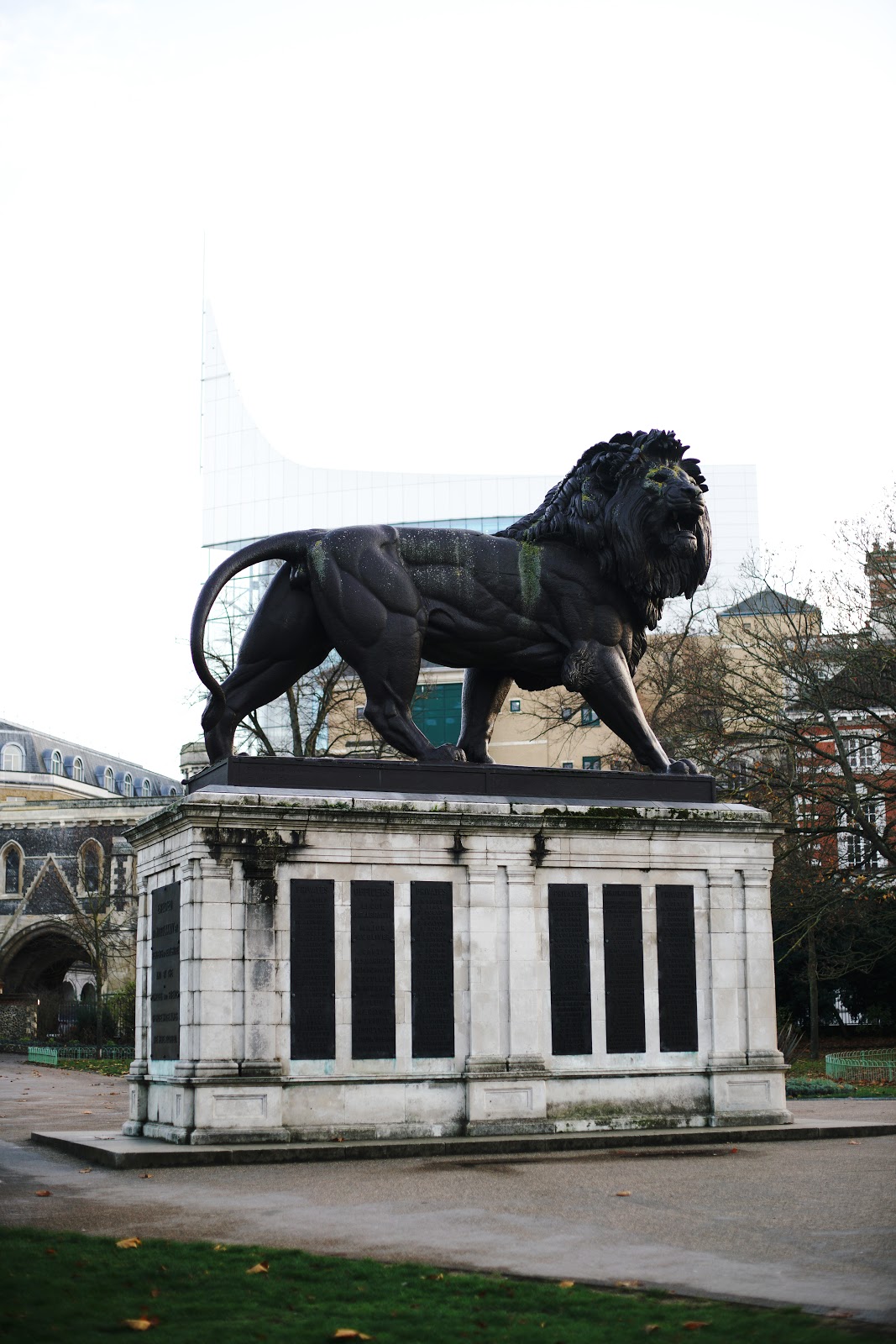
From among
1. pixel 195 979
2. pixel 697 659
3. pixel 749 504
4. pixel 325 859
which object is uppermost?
pixel 749 504

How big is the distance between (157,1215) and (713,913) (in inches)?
306

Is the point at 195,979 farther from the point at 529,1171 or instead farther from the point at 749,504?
the point at 749,504

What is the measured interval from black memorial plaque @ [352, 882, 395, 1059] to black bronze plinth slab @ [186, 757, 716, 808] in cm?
109

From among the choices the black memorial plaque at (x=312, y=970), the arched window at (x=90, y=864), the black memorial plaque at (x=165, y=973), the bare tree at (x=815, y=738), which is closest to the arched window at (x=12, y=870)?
the arched window at (x=90, y=864)

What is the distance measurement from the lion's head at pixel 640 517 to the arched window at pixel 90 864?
2545 inches

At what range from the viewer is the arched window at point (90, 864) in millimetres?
78525

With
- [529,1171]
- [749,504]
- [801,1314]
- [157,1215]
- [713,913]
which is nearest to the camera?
[801,1314]

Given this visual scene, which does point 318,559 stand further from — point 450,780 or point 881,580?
point 881,580

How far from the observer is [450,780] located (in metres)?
16.0

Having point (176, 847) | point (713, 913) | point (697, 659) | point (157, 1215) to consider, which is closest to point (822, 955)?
point (697, 659)

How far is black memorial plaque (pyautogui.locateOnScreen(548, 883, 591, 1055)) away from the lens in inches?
615

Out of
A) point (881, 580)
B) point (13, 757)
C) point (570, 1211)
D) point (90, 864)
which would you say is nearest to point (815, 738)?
point (881, 580)

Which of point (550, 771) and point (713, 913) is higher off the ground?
point (550, 771)

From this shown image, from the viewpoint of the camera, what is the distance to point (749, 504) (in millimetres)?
90250
